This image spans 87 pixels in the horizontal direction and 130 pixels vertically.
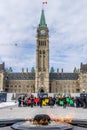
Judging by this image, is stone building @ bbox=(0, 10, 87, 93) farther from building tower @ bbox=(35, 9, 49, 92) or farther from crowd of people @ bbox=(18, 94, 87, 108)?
crowd of people @ bbox=(18, 94, 87, 108)

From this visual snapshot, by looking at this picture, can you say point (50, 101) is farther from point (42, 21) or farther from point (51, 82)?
point (42, 21)

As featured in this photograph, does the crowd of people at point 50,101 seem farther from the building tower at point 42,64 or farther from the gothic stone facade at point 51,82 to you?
the gothic stone facade at point 51,82

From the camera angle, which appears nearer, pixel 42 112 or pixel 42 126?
pixel 42 126

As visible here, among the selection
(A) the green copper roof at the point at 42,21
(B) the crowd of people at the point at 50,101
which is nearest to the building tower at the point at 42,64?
(A) the green copper roof at the point at 42,21

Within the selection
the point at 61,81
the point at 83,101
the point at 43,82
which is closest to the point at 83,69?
the point at 61,81

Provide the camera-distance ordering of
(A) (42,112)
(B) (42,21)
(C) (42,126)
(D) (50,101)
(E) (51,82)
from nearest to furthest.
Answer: (C) (42,126), (A) (42,112), (D) (50,101), (B) (42,21), (E) (51,82)

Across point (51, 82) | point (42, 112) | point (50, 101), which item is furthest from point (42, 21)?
point (42, 112)

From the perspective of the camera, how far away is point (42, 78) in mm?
158125

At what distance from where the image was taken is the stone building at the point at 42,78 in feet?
520

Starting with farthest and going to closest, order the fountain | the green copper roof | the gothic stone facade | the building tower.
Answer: the gothic stone facade
the green copper roof
the building tower
the fountain

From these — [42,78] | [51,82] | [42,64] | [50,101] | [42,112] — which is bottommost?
[42,112]

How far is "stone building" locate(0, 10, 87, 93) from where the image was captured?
159 meters

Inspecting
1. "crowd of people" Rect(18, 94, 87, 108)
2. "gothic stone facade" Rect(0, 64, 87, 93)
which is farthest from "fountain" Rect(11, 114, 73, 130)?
"gothic stone facade" Rect(0, 64, 87, 93)

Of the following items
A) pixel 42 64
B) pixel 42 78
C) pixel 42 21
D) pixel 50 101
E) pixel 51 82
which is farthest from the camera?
pixel 51 82
